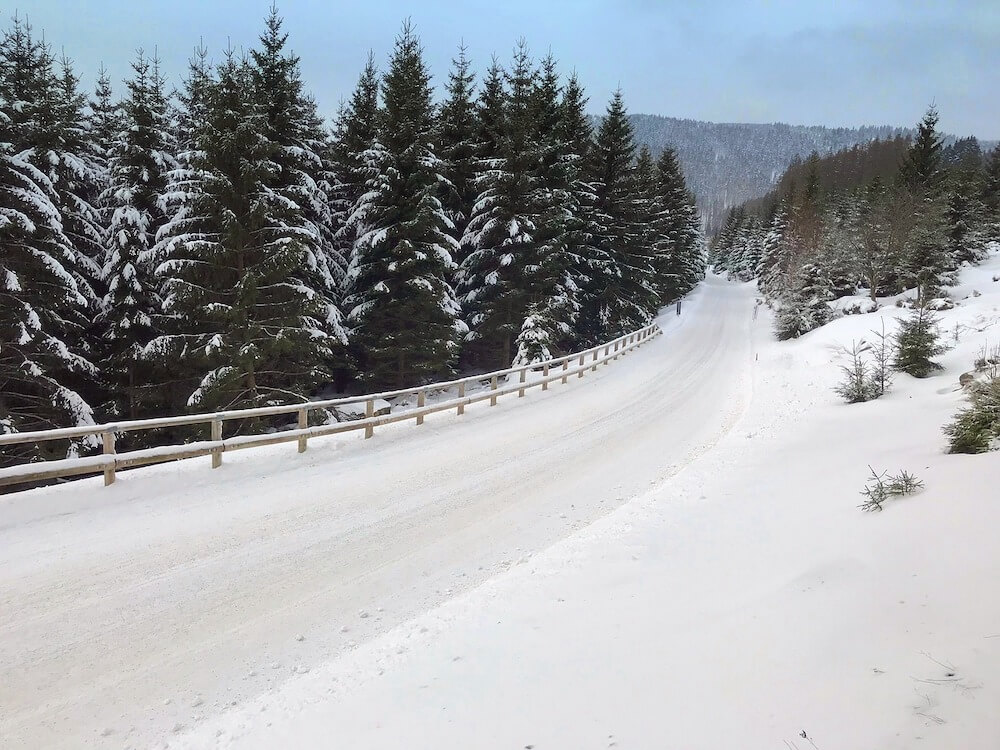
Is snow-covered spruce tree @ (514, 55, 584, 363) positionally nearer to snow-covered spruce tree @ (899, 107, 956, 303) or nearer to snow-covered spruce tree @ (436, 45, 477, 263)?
snow-covered spruce tree @ (436, 45, 477, 263)

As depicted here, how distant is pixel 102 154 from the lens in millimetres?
21016

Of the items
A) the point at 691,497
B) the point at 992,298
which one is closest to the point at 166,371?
the point at 691,497

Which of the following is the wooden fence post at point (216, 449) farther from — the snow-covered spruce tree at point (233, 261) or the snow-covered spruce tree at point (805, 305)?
the snow-covered spruce tree at point (805, 305)

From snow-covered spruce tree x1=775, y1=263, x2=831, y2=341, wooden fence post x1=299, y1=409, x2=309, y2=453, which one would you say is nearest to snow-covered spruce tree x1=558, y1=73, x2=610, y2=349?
snow-covered spruce tree x1=775, y1=263, x2=831, y2=341

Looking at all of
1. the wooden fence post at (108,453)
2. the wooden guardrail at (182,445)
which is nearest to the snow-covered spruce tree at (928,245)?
the wooden guardrail at (182,445)

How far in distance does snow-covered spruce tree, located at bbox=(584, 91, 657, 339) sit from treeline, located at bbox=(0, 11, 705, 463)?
277cm

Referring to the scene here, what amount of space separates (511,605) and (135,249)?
17309mm

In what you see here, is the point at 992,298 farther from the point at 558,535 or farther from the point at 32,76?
the point at 32,76

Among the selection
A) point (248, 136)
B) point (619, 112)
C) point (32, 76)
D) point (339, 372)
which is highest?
point (619, 112)

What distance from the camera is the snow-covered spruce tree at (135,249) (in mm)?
16500

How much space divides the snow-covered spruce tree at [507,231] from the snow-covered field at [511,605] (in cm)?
1547

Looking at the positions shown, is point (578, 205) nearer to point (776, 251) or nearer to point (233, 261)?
point (233, 261)

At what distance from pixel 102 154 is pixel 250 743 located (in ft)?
81.8

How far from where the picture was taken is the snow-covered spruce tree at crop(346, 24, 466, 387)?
19766 mm
